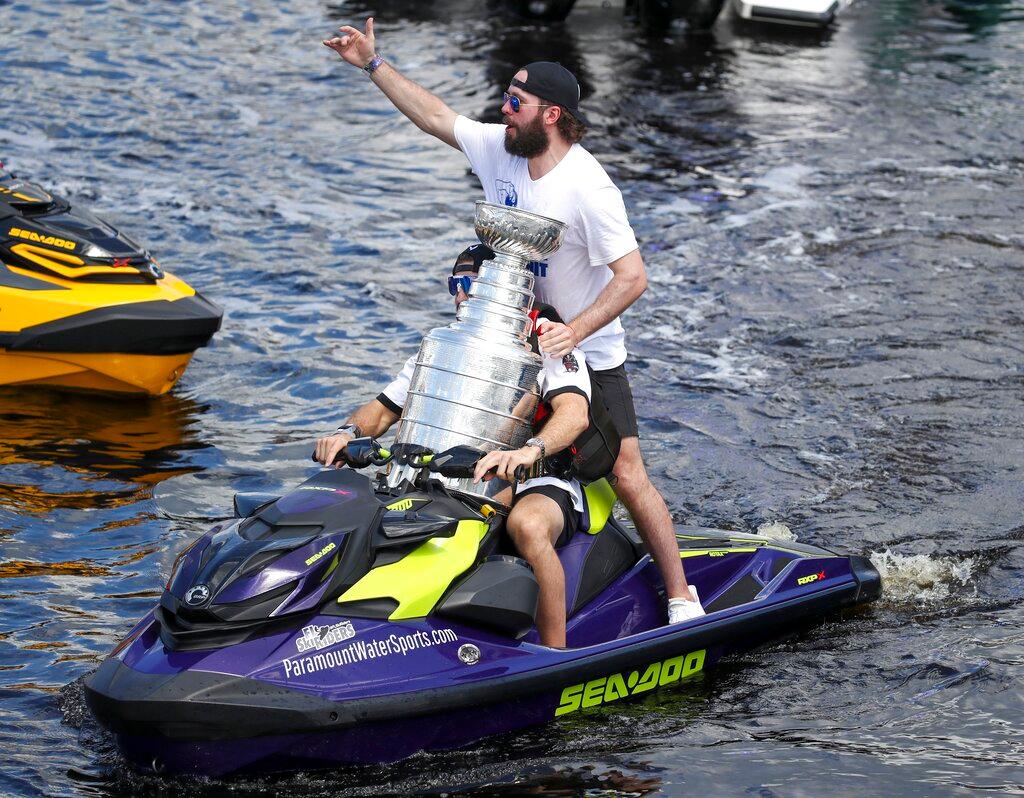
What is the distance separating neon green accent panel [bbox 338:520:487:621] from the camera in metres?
4.74

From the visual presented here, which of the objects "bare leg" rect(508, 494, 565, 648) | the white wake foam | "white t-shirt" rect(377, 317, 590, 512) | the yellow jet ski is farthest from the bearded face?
the yellow jet ski

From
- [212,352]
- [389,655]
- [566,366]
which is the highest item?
[566,366]

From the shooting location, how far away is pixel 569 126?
18.2 feet

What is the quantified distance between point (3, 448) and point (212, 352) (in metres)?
2.37

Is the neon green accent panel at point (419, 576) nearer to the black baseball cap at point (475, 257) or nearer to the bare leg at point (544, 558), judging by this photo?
the bare leg at point (544, 558)

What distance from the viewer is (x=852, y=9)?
24.2 m

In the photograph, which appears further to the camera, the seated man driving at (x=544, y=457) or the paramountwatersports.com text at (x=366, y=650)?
the seated man driving at (x=544, y=457)

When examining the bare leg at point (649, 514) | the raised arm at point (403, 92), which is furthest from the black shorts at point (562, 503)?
the raised arm at point (403, 92)

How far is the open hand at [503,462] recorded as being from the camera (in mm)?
5016

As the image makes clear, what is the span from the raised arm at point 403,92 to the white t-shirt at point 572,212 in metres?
→ 0.17

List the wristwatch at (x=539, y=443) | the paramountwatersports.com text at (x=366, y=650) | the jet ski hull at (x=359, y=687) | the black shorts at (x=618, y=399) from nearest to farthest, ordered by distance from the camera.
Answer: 1. the jet ski hull at (x=359, y=687)
2. the paramountwatersports.com text at (x=366, y=650)
3. the wristwatch at (x=539, y=443)
4. the black shorts at (x=618, y=399)

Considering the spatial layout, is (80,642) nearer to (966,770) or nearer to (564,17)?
(966,770)

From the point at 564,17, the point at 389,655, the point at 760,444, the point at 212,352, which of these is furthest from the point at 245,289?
the point at 564,17

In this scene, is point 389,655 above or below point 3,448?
above
